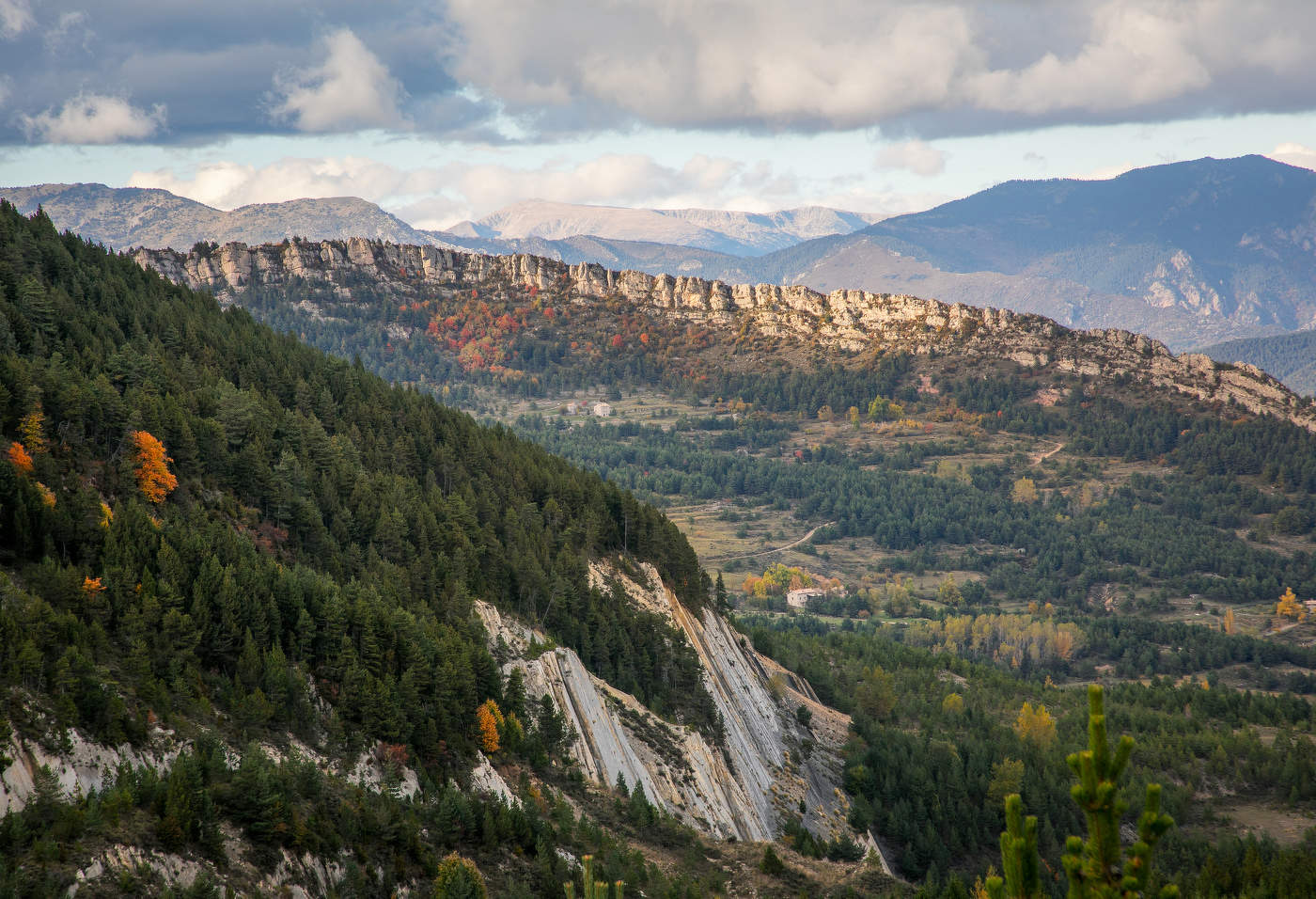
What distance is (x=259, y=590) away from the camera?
144 ft

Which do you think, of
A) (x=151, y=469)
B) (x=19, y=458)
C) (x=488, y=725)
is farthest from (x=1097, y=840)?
(x=151, y=469)

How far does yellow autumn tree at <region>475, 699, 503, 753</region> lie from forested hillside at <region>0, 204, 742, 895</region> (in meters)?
0.21

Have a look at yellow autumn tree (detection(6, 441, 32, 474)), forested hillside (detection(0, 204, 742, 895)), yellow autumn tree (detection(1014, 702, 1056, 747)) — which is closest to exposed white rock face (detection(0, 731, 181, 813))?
forested hillside (detection(0, 204, 742, 895))

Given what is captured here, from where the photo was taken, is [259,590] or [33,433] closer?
[259,590]

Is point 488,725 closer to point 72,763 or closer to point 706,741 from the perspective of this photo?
point 72,763

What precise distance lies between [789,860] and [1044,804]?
4319cm

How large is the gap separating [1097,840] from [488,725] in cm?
3566

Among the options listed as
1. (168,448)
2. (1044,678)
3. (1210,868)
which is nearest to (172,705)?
(168,448)

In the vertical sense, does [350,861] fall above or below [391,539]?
below

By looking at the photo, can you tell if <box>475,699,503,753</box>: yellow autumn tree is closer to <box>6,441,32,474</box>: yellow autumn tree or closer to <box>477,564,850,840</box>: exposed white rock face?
<box>477,564,850,840</box>: exposed white rock face

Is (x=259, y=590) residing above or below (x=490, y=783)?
above

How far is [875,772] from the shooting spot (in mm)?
84000

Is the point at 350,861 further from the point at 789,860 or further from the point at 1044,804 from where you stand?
the point at 1044,804

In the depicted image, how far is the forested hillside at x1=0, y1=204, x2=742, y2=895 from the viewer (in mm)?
31203
